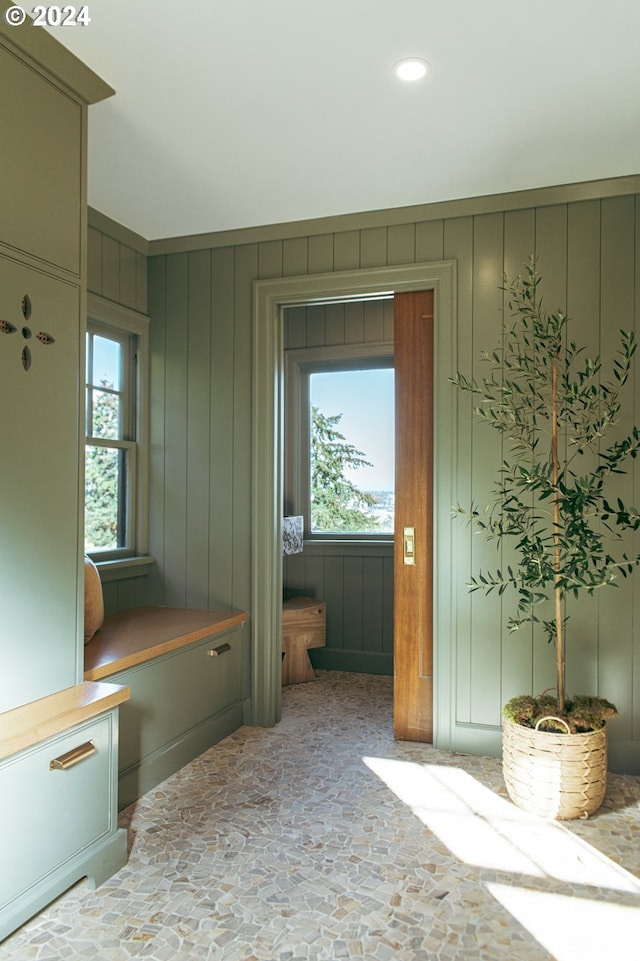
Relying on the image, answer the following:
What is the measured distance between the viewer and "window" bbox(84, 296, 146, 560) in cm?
352

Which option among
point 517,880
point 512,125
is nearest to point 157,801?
point 517,880

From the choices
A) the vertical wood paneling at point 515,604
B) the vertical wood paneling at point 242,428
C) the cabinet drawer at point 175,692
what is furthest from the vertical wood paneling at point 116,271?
the vertical wood paneling at point 515,604

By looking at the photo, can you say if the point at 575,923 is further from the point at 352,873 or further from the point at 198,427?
the point at 198,427

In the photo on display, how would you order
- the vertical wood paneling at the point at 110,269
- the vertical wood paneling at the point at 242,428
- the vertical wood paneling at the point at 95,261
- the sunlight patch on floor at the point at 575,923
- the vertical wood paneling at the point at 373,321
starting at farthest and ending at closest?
the vertical wood paneling at the point at 373,321, the vertical wood paneling at the point at 242,428, the vertical wood paneling at the point at 110,269, the vertical wood paneling at the point at 95,261, the sunlight patch on floor at the point at 575,923

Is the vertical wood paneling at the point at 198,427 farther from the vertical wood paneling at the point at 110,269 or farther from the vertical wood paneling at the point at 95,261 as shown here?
the vertical wood paneling at the point at 95,261

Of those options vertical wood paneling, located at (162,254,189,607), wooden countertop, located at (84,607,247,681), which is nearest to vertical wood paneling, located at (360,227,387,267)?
vertical wood paneling, located at (162,254,189,607)

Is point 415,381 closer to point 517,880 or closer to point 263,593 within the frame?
point 263,593

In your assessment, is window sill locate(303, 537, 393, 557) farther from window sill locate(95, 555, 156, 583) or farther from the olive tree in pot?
the olive tree in pot

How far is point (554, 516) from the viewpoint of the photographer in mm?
2781

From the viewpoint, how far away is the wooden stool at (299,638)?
444 cm

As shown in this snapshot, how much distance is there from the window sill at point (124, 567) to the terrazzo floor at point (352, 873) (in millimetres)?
1062

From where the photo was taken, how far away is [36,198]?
2123 millimetres

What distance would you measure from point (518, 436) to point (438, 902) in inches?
75.8

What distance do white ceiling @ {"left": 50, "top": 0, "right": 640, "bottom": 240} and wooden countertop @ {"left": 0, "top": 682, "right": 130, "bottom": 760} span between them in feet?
6.91
